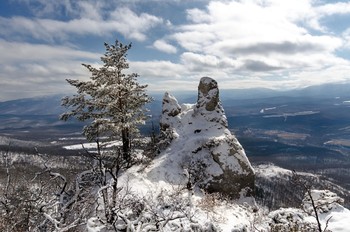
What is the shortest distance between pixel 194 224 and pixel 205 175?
1261 centimetres

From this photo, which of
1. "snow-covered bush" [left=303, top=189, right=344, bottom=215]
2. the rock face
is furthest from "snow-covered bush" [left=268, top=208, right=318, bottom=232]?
the rock face

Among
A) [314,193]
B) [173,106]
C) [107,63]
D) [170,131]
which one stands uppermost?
[107,63]

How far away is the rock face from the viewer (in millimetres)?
33094

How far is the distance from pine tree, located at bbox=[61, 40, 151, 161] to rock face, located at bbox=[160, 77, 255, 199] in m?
5.38

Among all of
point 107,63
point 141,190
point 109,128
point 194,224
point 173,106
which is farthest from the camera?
point 173,106

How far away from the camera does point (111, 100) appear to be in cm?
3334

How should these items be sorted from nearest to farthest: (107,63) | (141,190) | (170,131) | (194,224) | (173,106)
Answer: (194,224) < (141,190) < (107,63) < (170,131) < (173,106)

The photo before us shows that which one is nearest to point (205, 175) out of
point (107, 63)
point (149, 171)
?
point (149, 171)

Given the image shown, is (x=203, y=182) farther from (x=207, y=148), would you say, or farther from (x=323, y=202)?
(x=323, y=202)

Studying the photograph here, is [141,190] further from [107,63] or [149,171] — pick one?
[107,63]

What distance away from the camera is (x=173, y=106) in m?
41.9

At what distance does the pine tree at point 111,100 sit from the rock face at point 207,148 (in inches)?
212

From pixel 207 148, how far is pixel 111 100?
11228 mm

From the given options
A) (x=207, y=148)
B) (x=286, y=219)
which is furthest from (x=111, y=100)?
(x=286, y=219)
